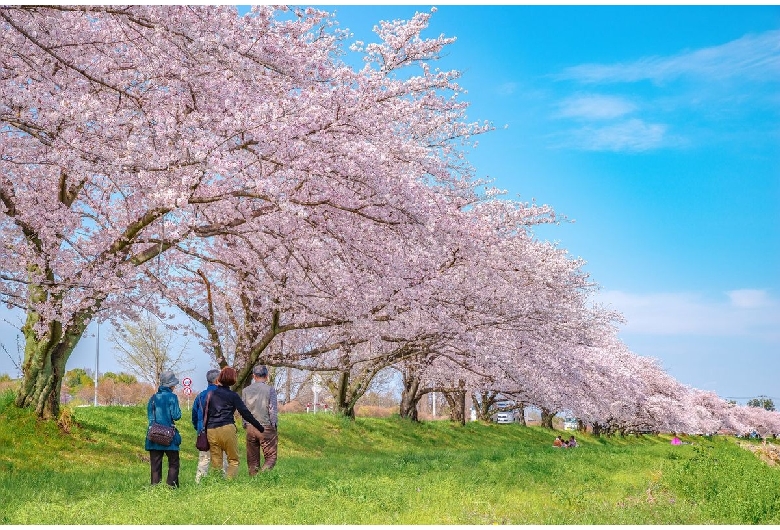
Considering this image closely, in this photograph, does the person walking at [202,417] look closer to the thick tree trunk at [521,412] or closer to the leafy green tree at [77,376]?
the thick tree trunk at [521,412]

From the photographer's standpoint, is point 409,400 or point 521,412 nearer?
point 409,400

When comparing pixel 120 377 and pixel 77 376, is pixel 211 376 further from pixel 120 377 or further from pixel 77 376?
pixel 77 376

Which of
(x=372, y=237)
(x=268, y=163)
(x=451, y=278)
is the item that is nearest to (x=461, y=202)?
(x=451, y=278)

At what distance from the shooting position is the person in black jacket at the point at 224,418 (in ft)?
39.0

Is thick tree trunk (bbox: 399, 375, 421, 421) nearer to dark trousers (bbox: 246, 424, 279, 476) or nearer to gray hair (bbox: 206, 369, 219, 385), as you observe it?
dark trousers (bbox: 246, 424, 279, 476)

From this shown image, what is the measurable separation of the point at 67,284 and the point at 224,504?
8112 mm

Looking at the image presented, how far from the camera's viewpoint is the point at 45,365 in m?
19.6

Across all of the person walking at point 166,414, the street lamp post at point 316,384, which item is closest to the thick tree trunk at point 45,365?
the person walking at point 166,414

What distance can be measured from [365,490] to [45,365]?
12.4 meters

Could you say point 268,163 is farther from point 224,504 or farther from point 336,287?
point 224,504

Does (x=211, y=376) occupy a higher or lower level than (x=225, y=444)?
higher

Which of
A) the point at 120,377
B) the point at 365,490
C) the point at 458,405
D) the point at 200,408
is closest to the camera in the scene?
the point at 365,490

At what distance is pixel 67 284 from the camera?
15.4m

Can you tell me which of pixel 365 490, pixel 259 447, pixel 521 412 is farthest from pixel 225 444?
pixel 521 412
